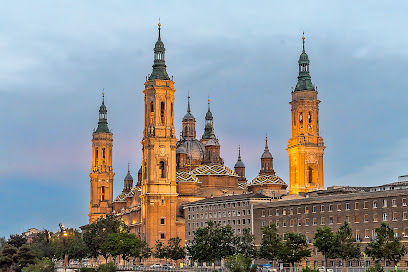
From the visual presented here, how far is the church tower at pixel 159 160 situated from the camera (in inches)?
7392

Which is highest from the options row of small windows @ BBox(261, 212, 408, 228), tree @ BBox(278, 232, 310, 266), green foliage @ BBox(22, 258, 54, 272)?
row of small windows @ BBox(261, 212, 408, 228)

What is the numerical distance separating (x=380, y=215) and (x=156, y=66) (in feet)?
282

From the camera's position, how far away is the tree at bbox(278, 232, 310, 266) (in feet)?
413

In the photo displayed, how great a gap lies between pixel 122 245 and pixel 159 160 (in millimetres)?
28165

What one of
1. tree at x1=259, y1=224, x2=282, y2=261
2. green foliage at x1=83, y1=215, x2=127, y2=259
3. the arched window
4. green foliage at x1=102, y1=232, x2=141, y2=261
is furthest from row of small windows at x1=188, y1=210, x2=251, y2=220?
tree at x1=259, y1=224, x2=282, y2=261

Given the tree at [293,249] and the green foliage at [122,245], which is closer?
the tree at [293,249]

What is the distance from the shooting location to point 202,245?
13975 centimetres

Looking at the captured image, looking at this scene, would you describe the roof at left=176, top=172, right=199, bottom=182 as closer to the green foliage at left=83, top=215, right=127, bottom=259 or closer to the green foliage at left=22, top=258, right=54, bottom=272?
the green foliage at left=83, top=215, right=127, bottom=259

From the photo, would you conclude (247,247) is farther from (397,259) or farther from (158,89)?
(158,89)

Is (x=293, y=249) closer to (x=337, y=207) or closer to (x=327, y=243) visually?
(x=327, y=243)

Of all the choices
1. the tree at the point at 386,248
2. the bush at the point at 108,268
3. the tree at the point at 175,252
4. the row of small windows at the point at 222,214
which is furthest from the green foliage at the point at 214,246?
the tree at the point at 386,248

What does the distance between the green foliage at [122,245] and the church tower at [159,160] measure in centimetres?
1412

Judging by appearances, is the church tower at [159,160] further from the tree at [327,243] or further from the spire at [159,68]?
the tree at [327,243]

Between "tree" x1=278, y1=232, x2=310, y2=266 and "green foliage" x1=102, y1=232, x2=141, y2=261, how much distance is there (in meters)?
50.1
